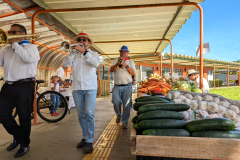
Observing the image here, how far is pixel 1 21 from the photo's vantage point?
214 inches

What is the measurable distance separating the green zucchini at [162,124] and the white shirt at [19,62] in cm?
212

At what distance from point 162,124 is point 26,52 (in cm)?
230

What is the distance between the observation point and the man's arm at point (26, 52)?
2.65 meters

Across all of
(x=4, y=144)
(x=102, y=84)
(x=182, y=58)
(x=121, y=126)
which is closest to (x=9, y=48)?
(x=4, y=144)

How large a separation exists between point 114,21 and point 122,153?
13.5 ft

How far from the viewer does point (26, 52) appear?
2.73m

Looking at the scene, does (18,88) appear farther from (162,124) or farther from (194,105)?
(194,105)

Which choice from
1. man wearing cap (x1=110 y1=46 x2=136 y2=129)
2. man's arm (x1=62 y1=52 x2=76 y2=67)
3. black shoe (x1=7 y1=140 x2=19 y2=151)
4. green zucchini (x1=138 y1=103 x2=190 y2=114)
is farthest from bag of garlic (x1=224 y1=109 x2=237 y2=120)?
black shoe (x1=7 y1=140 x2=19 y2=151)

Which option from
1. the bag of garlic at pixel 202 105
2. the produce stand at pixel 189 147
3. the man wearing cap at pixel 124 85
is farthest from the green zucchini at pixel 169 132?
the man wearing cap at pixel 124 85

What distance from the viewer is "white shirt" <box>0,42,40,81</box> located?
278 centimetres

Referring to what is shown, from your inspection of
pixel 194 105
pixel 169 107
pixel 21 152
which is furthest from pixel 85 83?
pixel 194 105

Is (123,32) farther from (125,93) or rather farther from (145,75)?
(145,75)

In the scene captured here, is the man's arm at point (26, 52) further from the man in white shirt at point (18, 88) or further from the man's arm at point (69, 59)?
the man's arm at point (69, 59)

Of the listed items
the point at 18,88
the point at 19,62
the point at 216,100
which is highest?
the point at 19,62
